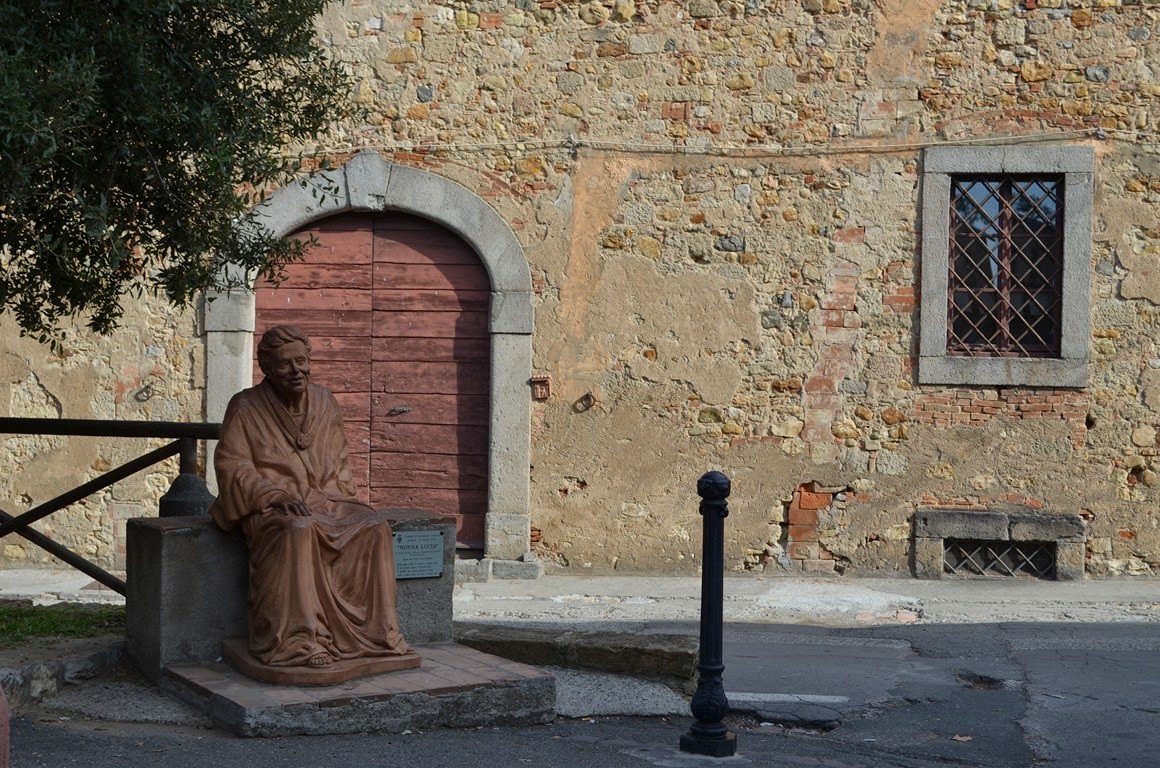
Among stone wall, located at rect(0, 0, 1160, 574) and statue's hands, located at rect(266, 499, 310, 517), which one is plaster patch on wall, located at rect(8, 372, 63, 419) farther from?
statue's hands, located at rect(266, 499, 310, 517)

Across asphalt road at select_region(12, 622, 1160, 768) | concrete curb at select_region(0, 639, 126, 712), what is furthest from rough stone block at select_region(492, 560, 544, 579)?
concrete curb at select_region(0, 639, 126, 712)

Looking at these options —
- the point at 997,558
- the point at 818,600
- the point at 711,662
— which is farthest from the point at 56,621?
the point at 997,558

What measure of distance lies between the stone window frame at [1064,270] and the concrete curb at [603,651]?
4.34 metres

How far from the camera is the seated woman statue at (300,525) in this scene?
5.25 metres

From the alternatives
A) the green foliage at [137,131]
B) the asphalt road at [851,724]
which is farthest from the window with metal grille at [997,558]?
the green foliage at [137,131]

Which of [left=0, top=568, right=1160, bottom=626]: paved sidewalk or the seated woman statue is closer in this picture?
the seated woman statue

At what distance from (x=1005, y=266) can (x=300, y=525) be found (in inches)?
254

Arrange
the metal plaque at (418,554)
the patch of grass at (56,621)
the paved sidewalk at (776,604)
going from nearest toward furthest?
the metal plaque at (418,554) < the patch of grass at (56,621) < the paved sidewalk at (776,604)

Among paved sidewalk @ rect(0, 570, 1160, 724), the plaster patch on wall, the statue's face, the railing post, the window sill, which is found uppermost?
the window sill

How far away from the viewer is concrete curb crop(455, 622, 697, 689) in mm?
6105

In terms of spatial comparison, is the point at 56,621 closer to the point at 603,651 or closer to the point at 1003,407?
the point at 603,651

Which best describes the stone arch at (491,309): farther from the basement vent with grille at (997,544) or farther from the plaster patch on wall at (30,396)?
the basement vent with grille at (997,544)

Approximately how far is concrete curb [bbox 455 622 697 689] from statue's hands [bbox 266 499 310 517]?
1.23 metres

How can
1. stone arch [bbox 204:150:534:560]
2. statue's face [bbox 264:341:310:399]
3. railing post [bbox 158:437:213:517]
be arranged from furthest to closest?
stone arch [bbox 204:150:534:560]
railing post [bbox 158:437:213:517]
statue's face [bbox 264:341:310:399]
